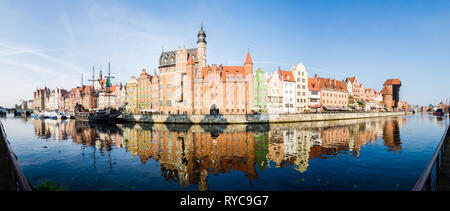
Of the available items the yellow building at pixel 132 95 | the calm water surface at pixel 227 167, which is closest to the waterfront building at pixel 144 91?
the yellow building at pixel 132 95

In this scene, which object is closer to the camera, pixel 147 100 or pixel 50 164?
pixel 50 164

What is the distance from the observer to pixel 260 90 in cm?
6894

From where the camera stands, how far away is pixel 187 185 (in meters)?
13.0

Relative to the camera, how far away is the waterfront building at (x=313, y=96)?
269 ft

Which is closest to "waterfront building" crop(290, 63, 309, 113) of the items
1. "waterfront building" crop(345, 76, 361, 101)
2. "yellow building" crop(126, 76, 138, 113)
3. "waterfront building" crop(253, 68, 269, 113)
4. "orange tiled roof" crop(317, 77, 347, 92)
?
"orange tiled roof" crop(317, 77, 347, 92)

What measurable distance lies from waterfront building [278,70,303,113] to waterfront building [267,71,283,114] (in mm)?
2302

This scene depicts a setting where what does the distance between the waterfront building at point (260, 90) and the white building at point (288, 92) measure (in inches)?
369

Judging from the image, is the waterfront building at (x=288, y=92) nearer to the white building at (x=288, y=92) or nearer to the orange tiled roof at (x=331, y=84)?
the white building at (x=288, y=92)

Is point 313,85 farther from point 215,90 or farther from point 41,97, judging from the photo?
point 41,97

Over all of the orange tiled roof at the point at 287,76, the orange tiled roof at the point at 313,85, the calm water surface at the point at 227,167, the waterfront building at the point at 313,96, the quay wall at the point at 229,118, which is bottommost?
the calm water surface at the point at 227,167
